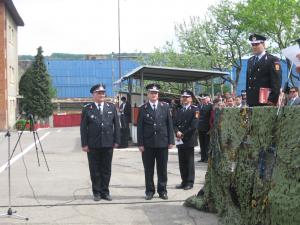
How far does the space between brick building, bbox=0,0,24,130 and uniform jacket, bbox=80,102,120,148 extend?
1421 inches

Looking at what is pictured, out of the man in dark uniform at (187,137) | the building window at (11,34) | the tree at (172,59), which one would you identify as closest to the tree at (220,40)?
the tree at (172,59)

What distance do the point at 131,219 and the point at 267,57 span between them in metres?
2.90

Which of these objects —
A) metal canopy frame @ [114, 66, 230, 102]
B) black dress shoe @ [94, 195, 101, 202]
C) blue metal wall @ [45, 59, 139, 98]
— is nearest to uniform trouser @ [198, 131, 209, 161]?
metal canopy frame @ [114, 66, 230, 102]

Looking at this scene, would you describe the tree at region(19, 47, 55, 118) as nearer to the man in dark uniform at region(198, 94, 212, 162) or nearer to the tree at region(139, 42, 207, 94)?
the tree at region(139, 42, 207, 94)

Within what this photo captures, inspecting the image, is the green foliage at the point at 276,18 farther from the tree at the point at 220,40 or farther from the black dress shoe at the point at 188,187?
the black dress shoe at the point at 188,187

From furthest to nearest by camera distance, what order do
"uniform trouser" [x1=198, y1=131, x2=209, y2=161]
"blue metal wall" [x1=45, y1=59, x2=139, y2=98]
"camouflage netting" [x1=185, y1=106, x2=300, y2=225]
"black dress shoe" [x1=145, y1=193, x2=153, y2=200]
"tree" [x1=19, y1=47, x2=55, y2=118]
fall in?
"blue metal wall" [x1=45, y1=59, x2=139, y2=98], "tree" [x1=19, y1=47, x2=55, y2=118], "uniform trouser" [x1=198, y1=131, x2=209, y2=161], "black dress shoe" [x1=145, y1=193, x2=153, y2=200], "camouflage netting" [x1=185, y1=106, x2=300, y2=225]

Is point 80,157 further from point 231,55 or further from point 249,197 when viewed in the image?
point 231,55

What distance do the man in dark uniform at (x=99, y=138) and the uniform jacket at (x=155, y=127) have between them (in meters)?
0.47

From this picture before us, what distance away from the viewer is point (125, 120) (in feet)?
69.5

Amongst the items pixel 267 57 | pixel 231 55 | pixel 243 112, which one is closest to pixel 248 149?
pixel 243 112

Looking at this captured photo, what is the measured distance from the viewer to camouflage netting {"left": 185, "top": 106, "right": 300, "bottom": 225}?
4855 millimetres

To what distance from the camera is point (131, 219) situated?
24.0 feet

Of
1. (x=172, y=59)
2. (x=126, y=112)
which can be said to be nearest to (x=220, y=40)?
(x=172, y=59)

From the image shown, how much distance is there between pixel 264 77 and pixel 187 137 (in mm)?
2941
